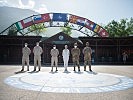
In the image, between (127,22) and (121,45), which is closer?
(121,45)

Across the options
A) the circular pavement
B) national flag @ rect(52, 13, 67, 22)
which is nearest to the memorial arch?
national flag @ rect(52, 13, 67, 22)

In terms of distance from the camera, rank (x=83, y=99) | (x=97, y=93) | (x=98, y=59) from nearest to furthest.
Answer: (x=83, y=99)
(x=97, y=93)
(x=98, y=59)

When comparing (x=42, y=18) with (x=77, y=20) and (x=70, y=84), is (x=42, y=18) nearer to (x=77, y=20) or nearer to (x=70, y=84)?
(x=77, y=20)

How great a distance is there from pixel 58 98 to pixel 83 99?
0.67m

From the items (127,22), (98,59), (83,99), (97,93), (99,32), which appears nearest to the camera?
(83,99)

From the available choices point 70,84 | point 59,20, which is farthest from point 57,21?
point 70,84

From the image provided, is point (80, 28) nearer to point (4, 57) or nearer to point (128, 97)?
point (4, 57)

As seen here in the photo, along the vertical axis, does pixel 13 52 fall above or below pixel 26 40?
below

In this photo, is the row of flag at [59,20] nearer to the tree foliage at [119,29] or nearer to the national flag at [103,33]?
the national flag at [103,33]

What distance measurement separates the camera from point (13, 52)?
1064 inches

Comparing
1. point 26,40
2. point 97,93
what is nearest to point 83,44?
point 26,40

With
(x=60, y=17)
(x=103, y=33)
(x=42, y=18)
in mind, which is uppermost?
(x=60, y=17)

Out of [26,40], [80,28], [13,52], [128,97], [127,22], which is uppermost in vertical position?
[127,22]

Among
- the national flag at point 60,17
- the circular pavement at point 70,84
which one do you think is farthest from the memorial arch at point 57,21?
the circular pavement at point 70,84
